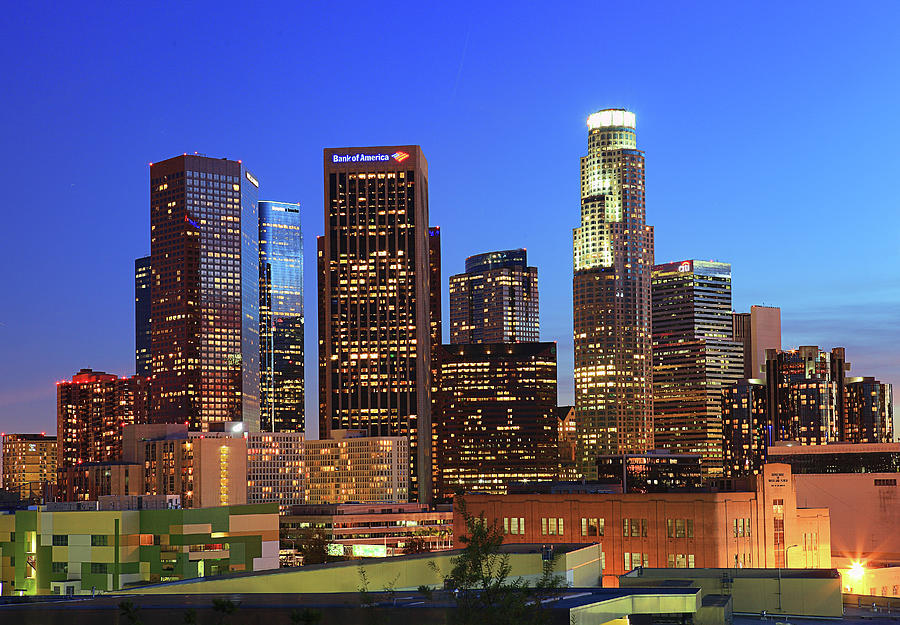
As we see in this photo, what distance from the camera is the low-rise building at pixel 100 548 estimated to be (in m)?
146

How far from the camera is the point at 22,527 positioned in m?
148

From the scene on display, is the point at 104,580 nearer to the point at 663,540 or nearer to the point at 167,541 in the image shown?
the point at 167,541

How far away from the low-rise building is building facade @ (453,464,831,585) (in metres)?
37.9

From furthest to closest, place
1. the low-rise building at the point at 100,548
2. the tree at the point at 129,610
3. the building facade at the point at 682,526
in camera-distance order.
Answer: the building facade at the point at 682,526, the low-rise building at the point at 100,548, the tree at the point at 129,610

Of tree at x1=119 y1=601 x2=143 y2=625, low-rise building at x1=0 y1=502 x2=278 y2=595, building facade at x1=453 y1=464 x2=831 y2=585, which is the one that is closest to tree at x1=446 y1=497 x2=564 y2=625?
tree at x1=119 y1=601 x2=143 y2=625

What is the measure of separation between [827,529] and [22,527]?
114973 mm

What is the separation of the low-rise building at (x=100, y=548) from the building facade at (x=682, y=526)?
37943 mm

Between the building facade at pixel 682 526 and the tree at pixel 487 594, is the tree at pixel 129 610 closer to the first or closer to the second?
the tree at pixel 487 594

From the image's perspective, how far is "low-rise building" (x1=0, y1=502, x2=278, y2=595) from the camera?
14612 centimetres

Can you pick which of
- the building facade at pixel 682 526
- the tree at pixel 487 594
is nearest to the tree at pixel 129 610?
the tree at pixel 487 594

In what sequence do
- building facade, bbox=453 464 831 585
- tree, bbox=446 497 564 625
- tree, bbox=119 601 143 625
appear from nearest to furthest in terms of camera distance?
tree, bbox=446 497 564 625 < tree, bbox=119 601 143 625 < building facade, bbox=453 464 831 585

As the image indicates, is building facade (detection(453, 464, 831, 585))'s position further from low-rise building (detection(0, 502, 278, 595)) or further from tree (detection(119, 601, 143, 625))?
tree (detection(119, 601, 143, 625))

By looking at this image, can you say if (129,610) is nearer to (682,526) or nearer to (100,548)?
(100,548)

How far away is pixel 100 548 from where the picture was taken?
148250mm
